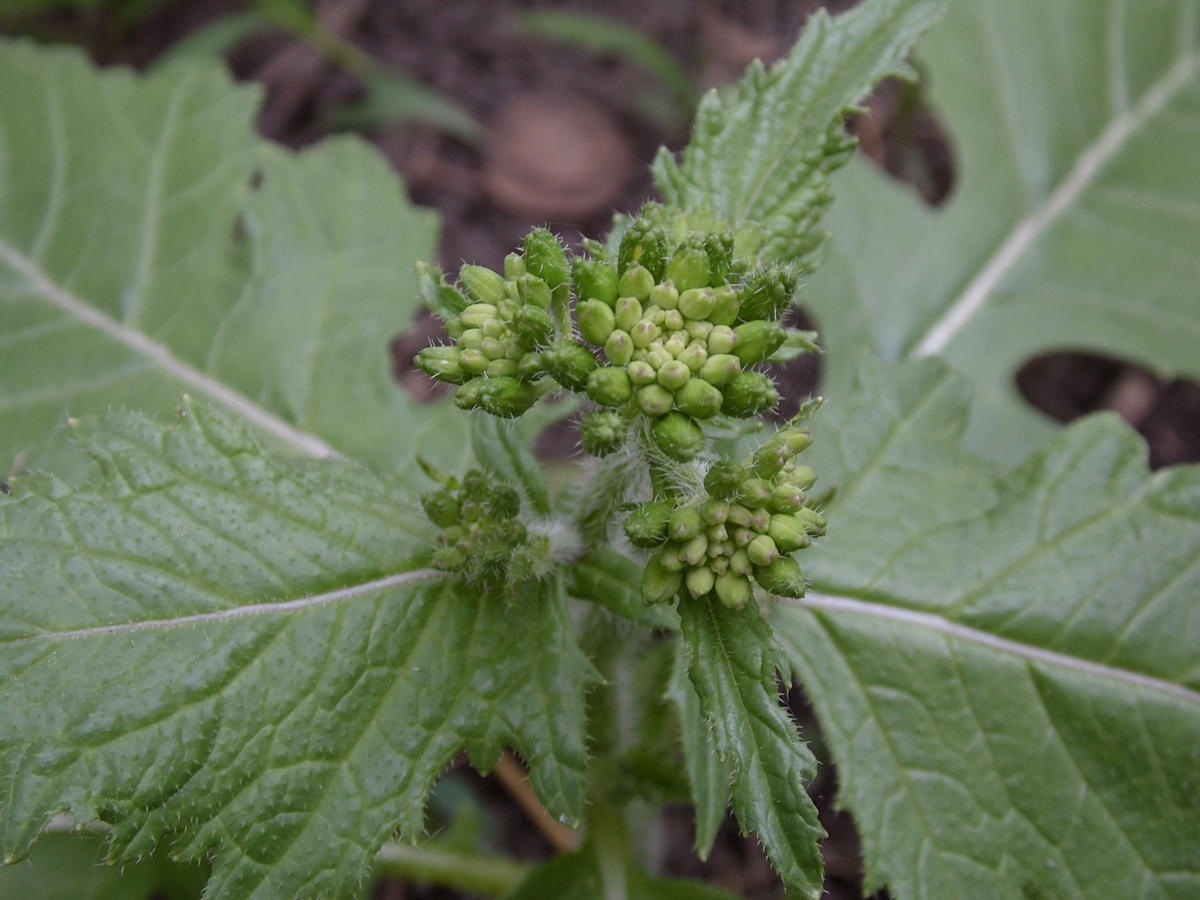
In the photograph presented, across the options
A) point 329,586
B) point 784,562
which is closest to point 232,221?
point 329,586

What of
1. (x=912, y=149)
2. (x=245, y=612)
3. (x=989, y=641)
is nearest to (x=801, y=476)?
(x=989, y=641)

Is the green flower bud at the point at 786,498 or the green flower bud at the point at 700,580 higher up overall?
the green flower bud at the point at 786,498

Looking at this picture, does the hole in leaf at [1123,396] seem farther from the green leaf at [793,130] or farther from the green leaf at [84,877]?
the green leaf at [84,877]

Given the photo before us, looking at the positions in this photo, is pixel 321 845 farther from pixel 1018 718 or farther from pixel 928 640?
pixel 1018 718

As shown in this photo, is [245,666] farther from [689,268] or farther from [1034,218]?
[1034,218]

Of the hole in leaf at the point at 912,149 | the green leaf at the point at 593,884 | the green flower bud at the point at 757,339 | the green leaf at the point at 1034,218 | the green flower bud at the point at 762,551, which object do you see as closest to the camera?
the green flower bud at the point at 762,551

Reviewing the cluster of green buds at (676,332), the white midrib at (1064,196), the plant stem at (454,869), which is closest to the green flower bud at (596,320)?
the cluster of green buds at (676,332)
